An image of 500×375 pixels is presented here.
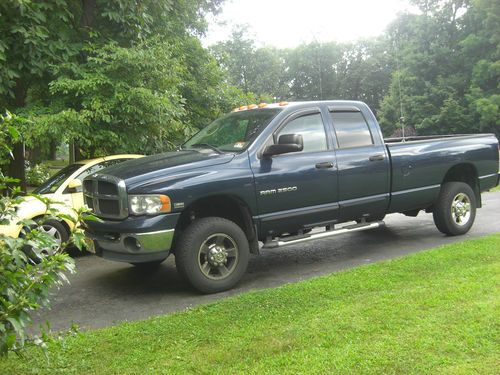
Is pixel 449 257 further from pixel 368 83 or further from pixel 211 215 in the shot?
pixel 368 83

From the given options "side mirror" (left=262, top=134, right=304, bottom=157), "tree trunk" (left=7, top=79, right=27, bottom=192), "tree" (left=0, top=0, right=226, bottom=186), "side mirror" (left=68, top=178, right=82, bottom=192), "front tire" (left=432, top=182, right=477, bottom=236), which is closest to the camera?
"side mirror" (left=262, top=134, right=304, bottom=157)

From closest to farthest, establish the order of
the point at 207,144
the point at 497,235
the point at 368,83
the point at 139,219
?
the point at 139,219 < the point at 207,144 < the point at 497,235 < the point at 368,83

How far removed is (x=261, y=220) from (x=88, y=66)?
18.6ft

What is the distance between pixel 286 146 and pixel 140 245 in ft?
6.34

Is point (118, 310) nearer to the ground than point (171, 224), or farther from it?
nearer to the ground

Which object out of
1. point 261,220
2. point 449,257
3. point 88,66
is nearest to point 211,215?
point 261,220

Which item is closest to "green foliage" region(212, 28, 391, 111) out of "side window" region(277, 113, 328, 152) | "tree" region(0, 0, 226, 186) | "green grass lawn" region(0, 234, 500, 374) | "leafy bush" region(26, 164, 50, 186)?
"leafy bush" region(26, 164, 50, 186)

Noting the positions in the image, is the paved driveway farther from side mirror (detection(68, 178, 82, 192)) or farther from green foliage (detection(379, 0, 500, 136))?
green foliage (detection(379, 0, 500, 136))

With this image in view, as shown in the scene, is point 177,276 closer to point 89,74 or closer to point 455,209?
point 455,209

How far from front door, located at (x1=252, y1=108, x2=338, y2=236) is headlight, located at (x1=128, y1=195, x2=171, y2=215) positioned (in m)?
1.13

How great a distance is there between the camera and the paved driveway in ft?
16.6

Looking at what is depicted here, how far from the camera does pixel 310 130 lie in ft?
21.0

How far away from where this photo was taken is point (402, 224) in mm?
9195

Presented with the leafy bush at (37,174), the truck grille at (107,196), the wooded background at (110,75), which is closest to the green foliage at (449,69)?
the wooded background at (110,75)
